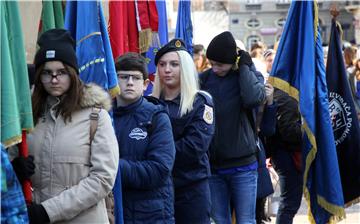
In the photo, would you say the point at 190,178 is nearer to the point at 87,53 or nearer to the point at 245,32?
the point at 87,53

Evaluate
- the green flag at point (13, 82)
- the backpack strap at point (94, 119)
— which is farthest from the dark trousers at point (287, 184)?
the green flag at point (13, 82)

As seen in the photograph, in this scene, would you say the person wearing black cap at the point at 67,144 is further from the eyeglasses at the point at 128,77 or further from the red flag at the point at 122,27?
the red flag at the point at 122,27

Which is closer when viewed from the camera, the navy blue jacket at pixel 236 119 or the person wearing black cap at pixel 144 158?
the person wearing black cap at pixel 144 158

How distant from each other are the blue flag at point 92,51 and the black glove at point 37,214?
101 centimetres

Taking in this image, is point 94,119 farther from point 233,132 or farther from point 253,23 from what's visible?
point 253,23

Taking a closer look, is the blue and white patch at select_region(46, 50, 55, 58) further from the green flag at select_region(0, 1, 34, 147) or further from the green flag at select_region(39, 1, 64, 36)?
the green flag at select_region(39, 1, 64, 36)

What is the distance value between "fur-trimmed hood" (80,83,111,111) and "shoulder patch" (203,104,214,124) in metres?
1.23

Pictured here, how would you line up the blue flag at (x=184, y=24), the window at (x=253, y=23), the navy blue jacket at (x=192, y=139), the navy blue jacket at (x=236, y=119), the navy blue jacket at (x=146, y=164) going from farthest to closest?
the window at (x=253, y=23) < the blue flag at (x=184, y=24) < the navy blue jacket at (x=236, y=119) < the navy blue jacket at (x=192, y=139) < the navy blue jacket at (x=146, y=164)

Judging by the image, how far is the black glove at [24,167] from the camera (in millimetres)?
3625

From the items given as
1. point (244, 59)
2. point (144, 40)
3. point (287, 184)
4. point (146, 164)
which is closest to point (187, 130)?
point (146, 164)

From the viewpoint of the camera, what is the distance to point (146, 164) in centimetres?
434

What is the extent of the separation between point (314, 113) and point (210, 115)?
41.5 inches

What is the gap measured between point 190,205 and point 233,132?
94 centimetres

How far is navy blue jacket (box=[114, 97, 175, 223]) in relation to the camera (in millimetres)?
4332
